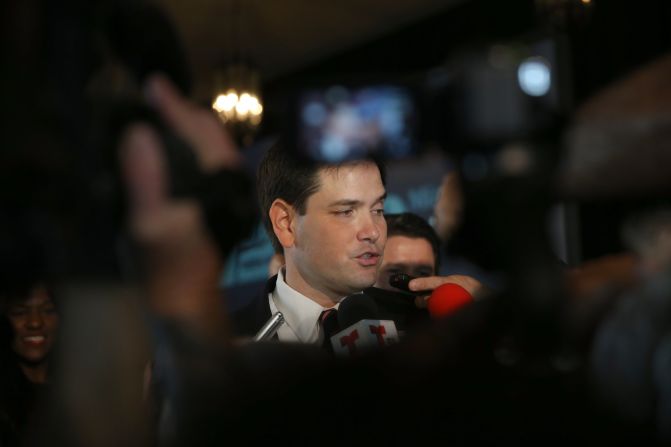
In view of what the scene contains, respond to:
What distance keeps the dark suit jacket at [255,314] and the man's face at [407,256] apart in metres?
0.35

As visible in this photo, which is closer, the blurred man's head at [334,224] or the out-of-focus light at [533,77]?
the out-of-focus light at [533,77]

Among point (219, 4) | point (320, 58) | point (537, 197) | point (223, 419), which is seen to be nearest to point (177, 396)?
point (223, 419)

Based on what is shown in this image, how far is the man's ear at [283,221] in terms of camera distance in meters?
1.17

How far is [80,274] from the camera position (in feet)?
2.48

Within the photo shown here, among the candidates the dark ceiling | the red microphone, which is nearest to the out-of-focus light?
the red microphone

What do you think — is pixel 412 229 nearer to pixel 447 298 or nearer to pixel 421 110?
pixel 447 298

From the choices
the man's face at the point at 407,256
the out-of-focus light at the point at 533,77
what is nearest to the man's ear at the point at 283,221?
the man's face at the point at 407,256

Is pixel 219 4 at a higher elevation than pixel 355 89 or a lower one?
higher

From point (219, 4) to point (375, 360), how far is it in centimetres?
192

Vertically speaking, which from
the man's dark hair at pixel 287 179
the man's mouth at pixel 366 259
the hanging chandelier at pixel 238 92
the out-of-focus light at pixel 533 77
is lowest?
the man's mouth at pixel 366 259

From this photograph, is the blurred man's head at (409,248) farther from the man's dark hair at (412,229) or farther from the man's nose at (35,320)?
the man's nose at (35,320)

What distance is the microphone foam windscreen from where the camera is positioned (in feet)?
3.45

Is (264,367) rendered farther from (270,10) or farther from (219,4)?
(270,10)

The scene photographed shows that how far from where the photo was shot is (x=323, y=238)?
1.13 meters
